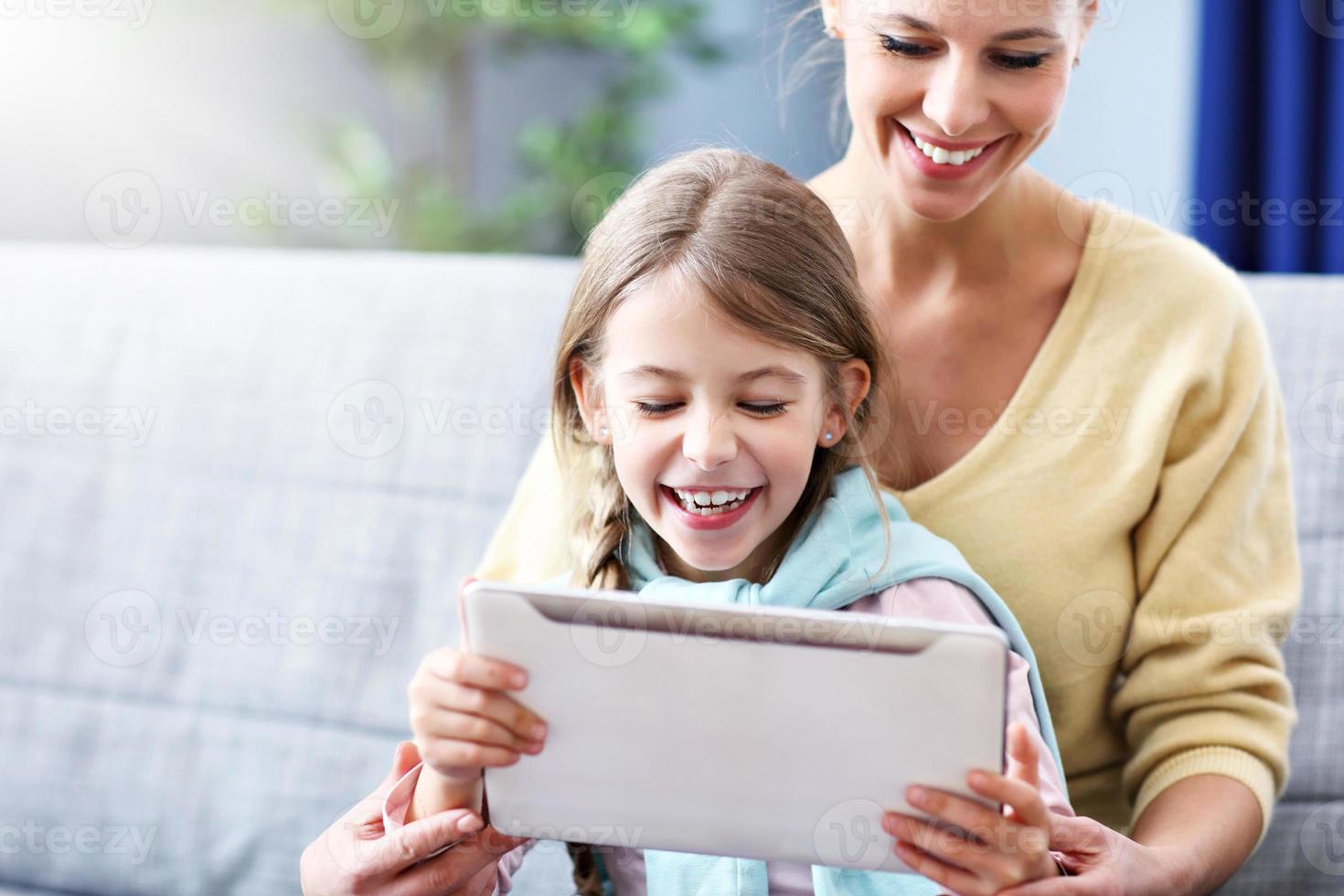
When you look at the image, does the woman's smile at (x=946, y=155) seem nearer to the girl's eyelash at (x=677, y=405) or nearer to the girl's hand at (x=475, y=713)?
the girl's eyelash at (x=677, y=405)

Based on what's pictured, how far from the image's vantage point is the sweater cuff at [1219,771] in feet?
3.76

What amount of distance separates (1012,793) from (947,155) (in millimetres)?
555

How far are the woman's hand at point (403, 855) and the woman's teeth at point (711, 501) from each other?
0.94 feet

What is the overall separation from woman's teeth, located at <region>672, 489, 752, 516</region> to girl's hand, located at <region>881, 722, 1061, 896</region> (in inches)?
11.0

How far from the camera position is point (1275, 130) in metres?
2.17

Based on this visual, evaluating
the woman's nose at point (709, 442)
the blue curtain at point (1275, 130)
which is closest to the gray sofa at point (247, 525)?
the woman's nose at point (709, 442)

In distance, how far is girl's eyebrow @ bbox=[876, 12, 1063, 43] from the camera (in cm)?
109

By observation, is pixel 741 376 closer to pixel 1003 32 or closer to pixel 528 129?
pixel 1003 32

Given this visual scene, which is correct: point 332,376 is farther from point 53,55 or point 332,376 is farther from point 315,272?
point 53,55

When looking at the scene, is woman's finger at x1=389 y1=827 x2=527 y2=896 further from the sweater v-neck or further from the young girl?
the sweater v-neck

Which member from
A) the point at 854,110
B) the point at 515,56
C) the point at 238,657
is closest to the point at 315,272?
the point at 238,657

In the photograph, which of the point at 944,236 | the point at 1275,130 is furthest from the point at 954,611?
the point at 1275,130

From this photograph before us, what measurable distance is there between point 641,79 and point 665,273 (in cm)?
264

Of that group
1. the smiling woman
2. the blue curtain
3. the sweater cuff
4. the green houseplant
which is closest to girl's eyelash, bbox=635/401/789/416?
the smiling woman
